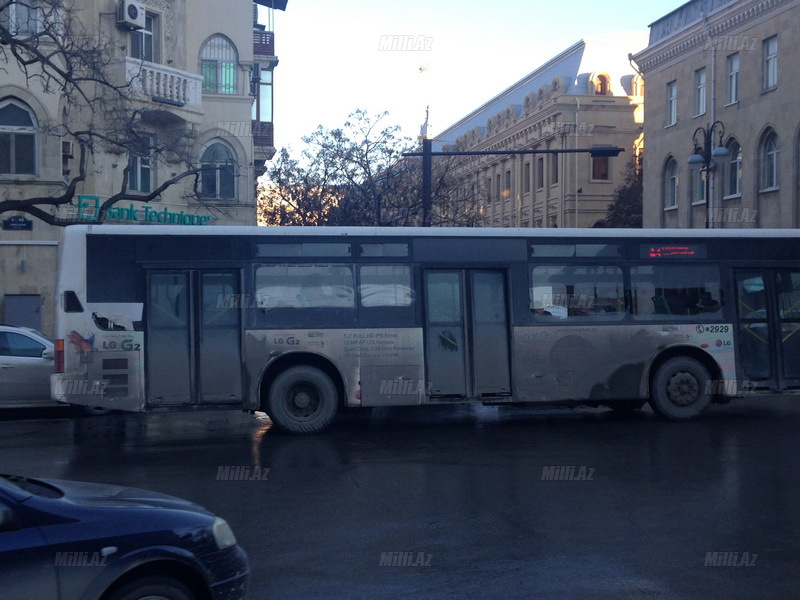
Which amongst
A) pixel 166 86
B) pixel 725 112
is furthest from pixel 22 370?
pixel 725 112

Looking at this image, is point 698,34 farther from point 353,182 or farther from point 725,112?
point 353,182

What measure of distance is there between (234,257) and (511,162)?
5814 cm

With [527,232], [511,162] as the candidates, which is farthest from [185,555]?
[511,162]

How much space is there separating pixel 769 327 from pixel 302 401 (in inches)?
294

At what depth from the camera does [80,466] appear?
35.0 ft

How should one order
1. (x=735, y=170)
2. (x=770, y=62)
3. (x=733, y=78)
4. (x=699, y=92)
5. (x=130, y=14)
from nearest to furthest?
(x=130, y=14), (x=770, y=62), (x=733, y=78), (x=735, y=170), (x=699, y=92)

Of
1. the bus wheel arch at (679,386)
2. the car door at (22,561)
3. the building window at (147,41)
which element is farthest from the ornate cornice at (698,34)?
the car door at (22,561)

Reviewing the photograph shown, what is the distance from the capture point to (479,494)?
9039 mm

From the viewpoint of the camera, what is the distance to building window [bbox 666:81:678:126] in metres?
42.6

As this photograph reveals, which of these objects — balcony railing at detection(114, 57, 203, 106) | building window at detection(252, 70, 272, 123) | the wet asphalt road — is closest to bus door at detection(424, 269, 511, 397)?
the wet asphalt road

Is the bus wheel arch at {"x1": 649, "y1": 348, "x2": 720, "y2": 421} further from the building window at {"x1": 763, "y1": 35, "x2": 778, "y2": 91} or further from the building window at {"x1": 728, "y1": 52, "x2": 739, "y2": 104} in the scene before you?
the building window at {"x1": 728, "y1": 52, "x2": 739, "y2": 104}

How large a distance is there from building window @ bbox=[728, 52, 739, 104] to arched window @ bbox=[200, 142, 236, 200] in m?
20.5

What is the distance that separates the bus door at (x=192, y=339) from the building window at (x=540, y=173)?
172 ft

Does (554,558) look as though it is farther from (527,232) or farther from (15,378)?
(15,378)
